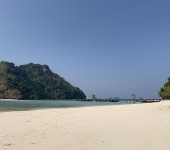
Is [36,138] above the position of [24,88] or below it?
below

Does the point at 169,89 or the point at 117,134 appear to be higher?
the point at 169,89

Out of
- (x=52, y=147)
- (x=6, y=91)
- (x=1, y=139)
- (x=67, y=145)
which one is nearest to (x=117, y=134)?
(x=67, y=145)

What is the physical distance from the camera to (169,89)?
81.9m

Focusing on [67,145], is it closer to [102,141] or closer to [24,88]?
[102,141]

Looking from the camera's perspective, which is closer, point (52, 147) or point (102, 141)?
point (52, 147)

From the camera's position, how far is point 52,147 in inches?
279

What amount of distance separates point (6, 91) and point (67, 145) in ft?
576

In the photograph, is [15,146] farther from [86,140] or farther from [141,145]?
[141,145]

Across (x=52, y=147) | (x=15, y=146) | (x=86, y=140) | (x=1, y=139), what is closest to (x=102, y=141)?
(x=86, y=140)

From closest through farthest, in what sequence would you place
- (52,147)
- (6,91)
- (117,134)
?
(52,147), (117,134), (6,91)

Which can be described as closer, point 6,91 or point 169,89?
point 169,89

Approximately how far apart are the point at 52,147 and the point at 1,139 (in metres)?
2.99

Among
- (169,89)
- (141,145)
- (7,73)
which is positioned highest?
(7,73)

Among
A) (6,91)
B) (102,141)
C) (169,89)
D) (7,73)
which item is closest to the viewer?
(102,141)
